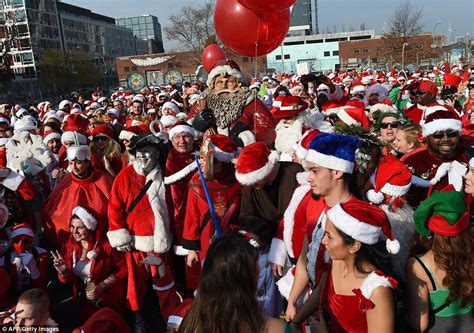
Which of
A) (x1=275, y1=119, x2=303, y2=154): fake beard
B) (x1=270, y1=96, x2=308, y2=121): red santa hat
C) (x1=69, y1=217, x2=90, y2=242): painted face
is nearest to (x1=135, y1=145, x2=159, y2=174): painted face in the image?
(x1=69, y1=217, x2=90, y2=242): painted face

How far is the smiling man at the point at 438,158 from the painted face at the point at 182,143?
224cm

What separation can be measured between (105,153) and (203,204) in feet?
7.67

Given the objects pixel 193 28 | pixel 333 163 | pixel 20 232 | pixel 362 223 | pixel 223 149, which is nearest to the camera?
pixel 362 223

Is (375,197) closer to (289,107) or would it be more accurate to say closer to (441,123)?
(441,123)

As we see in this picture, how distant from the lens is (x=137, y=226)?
13.6 ft

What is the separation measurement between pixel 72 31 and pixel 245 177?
100123 millimetres

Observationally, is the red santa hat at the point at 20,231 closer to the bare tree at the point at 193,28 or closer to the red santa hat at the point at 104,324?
the red santa hat at the point at 104,324

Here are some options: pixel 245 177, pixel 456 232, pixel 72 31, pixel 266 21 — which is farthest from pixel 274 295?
pixel 72 31

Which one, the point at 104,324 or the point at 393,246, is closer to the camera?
the point at 393,246

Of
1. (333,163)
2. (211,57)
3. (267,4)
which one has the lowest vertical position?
(333,163)

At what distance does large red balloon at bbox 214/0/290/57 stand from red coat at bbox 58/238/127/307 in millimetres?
3620

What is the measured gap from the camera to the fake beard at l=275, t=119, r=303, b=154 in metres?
5.70

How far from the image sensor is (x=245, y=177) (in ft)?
10.8

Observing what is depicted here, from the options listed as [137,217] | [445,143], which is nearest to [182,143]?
[137,217]
